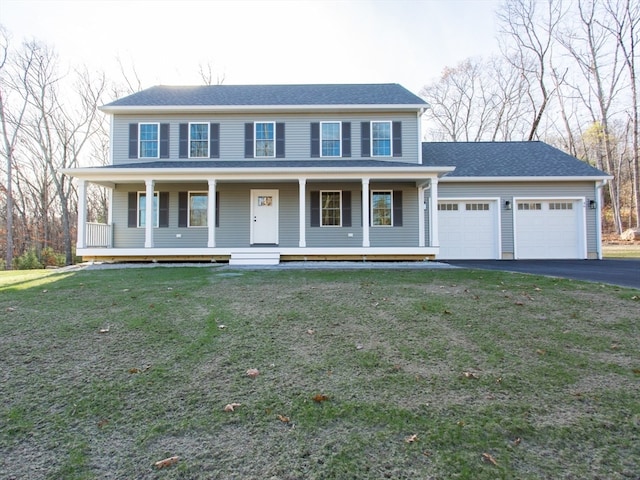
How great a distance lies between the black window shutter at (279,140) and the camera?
1278cm

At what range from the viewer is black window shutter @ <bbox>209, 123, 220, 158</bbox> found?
1283 cm

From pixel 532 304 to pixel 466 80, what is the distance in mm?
27056

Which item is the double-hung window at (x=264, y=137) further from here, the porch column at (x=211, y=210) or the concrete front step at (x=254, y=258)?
the concrete front step at (x=254, y=258)

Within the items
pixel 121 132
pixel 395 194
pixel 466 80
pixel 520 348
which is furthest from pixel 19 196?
pixel 466 80

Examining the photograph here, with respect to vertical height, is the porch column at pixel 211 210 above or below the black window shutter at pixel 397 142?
below

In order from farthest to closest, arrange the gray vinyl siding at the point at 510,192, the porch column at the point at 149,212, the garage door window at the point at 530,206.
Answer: the garage door window at the point at 530,206 < the gray vinyl siding at the point at 510,192 < the porch column at the point at 149,212

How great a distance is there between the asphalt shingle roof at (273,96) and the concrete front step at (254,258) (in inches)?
215

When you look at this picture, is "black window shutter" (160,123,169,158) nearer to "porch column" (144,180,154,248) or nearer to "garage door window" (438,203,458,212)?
"porch column" (144,180,154,248)

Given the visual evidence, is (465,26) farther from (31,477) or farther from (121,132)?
(31,477)

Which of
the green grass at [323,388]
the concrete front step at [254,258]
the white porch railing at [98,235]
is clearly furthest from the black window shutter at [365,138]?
the white porch railing at [98,235]

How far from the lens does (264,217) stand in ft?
42.3

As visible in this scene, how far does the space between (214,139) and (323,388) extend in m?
11.8

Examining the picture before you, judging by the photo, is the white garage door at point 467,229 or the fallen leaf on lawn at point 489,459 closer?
the fallen leaf on lawn at point 489,459

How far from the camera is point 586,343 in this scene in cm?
366
